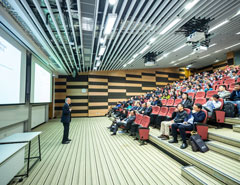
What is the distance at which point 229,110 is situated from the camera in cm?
318

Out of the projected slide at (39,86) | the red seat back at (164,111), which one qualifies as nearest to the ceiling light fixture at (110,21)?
the red seat back at (164,111)

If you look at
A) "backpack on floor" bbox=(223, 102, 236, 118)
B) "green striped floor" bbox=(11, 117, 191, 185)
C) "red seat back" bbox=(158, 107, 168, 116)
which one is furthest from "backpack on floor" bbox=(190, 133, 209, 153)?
"red seat back" bbox=(158, 107, 168, 116)

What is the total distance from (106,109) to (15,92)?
289 inches

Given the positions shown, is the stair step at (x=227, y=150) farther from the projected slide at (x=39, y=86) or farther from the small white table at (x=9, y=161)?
the projected slide at (x=39, y=86)

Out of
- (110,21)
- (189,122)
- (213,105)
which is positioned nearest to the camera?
(189,122)

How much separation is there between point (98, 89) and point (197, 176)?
31.3 ft

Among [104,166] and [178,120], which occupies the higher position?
[178,120]

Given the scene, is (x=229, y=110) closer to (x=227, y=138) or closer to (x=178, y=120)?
Answer: (x=227, y=138)

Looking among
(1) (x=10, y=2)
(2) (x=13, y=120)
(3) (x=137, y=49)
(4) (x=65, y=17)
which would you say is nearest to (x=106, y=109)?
(3) (x=137, y=49)

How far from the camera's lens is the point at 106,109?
10773mm

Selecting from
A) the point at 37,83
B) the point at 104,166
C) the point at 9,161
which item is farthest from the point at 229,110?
the point at 37,83

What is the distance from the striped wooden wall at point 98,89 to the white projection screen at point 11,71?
579 centimetres

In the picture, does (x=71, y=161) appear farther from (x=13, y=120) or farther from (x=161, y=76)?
(x=161, y=76)

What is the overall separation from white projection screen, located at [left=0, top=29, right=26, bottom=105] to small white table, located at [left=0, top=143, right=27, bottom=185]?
194 centimetres
